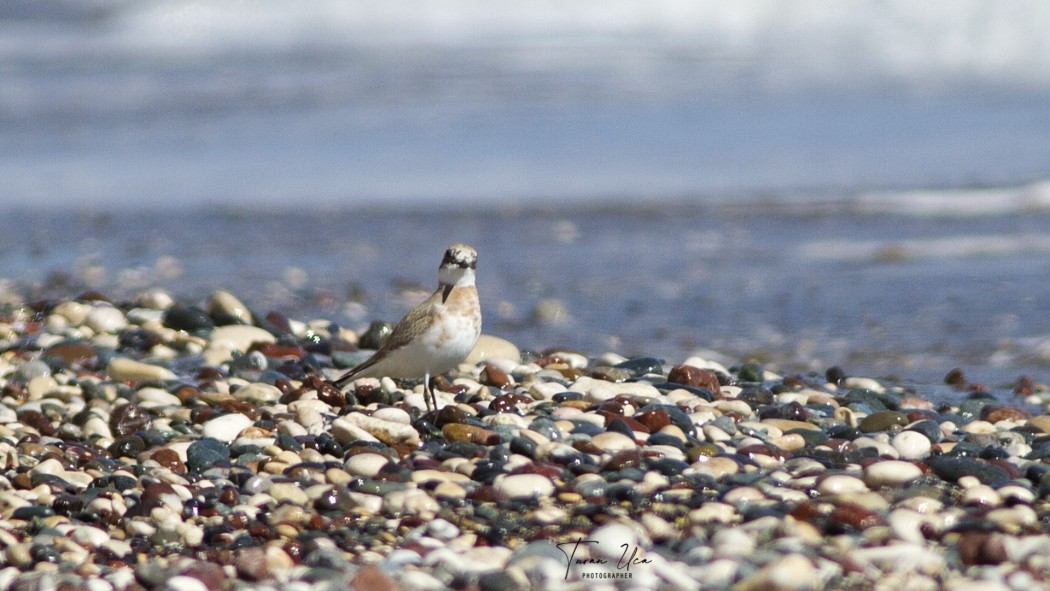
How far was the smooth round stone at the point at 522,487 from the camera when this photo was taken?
4.67 meters

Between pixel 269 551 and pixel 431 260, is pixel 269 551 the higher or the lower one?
the higher one

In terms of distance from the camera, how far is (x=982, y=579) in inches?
150

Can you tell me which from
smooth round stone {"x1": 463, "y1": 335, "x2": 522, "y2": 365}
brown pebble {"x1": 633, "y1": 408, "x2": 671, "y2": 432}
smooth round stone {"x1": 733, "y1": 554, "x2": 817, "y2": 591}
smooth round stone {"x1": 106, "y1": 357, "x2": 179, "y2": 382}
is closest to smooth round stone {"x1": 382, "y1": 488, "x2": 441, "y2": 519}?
brown pebble {"x1": 633, "y1": 408, "x2": 671, "y2": 432}

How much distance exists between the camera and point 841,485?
4.61 meters

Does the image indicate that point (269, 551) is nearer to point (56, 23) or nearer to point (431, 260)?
point (431, 260)

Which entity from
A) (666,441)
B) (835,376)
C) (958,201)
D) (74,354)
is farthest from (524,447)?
(958,201)

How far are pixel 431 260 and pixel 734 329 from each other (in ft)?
10.6

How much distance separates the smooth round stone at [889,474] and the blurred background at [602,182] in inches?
106

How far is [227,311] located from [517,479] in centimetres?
352

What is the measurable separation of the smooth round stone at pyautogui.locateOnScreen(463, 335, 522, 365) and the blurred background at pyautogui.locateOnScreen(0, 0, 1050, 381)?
3.79ft

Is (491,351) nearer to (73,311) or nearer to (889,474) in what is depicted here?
(889,474)

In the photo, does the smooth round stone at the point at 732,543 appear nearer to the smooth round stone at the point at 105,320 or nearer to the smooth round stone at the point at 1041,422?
the smooth round stone at the point at 1041,422

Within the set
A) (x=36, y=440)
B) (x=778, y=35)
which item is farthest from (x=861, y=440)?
(x=778, y=35)

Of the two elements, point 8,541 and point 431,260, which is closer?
point 8,541
